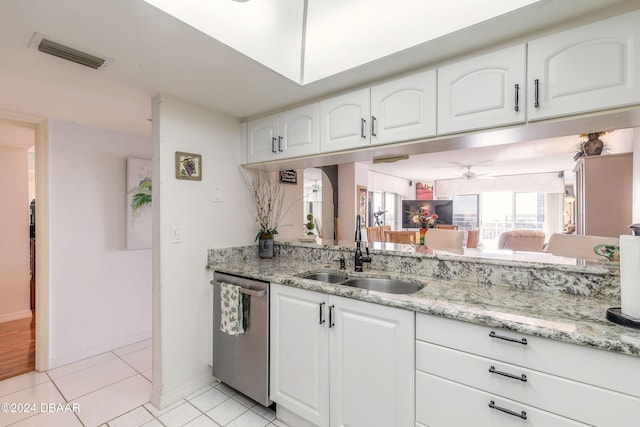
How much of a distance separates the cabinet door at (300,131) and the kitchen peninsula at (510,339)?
0.92 meters

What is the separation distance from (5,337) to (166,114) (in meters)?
2.99

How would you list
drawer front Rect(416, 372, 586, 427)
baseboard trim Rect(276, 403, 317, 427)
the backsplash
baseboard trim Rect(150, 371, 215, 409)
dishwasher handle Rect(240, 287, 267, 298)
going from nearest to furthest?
1. drawer front Rect(416, 372, 586, 427)
2. the backsplash
3. baseboard trim Rect(276, 403, 317, 427)
4. dishwasher handle Rect(240, 287, 267, 298)
5. baseboard trim Rect(150, 371, 215, 409)

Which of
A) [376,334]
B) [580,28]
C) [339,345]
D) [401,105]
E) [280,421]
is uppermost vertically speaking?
[580,28]

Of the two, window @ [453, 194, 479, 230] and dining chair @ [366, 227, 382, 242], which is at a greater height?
window @ [453, 194, 479, 230]

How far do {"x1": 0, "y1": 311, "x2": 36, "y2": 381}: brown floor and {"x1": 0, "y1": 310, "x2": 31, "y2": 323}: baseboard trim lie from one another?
6 centimetres

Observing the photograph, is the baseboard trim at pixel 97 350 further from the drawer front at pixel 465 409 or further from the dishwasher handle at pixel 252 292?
the drawer front at pixel 465 409

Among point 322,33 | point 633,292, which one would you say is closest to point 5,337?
point 322,33

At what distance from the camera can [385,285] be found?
6.19 ft

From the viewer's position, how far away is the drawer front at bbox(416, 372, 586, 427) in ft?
3.40

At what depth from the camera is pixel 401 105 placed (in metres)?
1.67

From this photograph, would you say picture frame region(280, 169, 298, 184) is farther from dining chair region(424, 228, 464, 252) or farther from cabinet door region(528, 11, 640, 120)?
cabinet door region(528, 11, 640, 120)

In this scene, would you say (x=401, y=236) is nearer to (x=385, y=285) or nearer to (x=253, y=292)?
(x=385, y=285)

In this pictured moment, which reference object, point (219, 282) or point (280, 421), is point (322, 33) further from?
A: point (280, 421)

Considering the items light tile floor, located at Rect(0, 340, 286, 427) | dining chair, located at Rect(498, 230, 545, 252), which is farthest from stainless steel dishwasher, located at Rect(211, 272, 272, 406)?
dining chair, located at Rect(498, 230, 545, 252)
